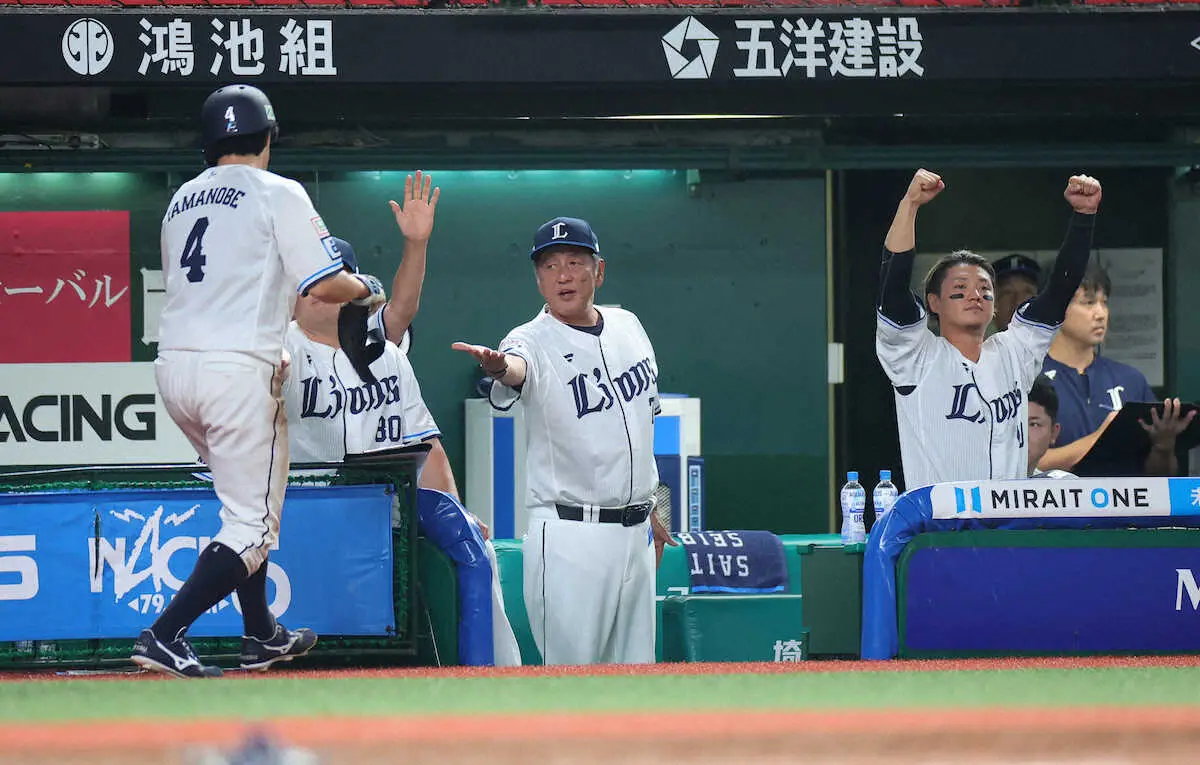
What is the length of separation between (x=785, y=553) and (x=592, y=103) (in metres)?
2.35

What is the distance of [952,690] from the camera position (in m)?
2.79

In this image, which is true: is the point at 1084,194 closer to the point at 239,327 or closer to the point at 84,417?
the point at 239,327

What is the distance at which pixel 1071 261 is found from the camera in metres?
4.34

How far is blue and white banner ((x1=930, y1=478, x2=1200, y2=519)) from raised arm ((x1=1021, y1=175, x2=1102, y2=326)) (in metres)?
0.62

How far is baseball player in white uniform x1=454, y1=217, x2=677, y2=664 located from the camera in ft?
14.1

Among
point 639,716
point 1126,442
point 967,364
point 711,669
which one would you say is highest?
point 967,364

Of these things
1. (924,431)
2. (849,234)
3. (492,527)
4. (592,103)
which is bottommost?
(492,527)

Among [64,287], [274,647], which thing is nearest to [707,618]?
[274,647]

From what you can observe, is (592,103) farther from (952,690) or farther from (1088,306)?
(952,690)

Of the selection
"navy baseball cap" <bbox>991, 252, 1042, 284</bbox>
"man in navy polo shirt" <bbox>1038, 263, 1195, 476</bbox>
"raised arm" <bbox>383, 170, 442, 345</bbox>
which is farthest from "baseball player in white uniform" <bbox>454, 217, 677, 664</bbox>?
"navy baseball cap" <bbox>991, 252, 1042, 284</bbox>

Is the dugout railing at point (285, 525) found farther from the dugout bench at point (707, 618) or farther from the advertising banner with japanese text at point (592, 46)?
the advertising banner with japanese text at point (592, 46)

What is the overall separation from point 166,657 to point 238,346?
0.70m

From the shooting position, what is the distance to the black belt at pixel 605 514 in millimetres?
4324

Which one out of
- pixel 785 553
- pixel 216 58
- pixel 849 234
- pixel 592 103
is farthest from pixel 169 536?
pixel 849 234
